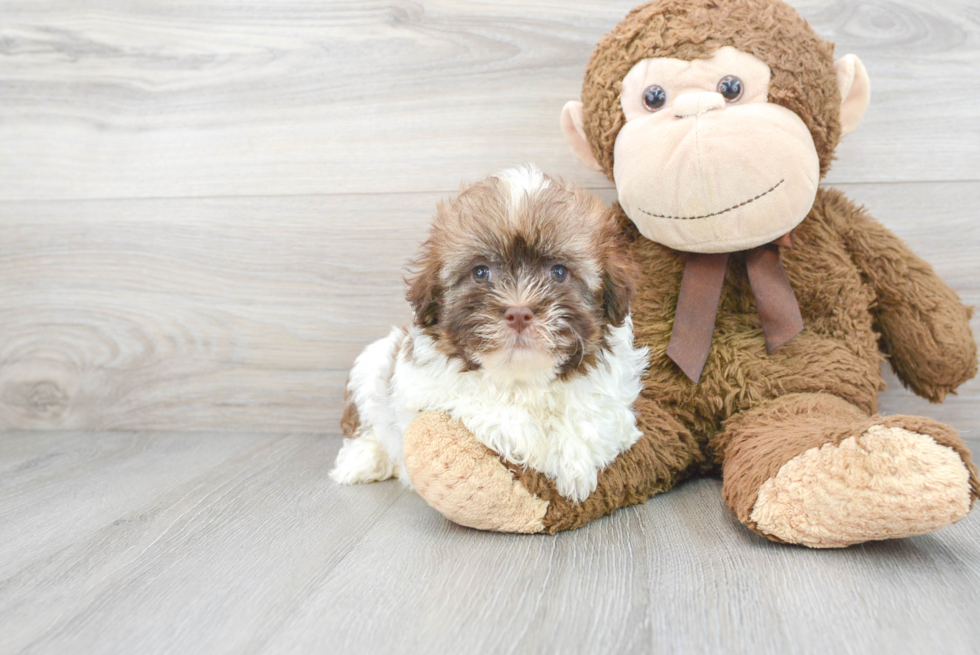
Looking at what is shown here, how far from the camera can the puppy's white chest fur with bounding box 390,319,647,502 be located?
3.88ft

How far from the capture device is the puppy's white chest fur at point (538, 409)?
1184mm

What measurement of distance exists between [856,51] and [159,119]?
1.63 meters

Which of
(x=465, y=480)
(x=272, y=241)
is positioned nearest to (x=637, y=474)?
(x=465, y=480)

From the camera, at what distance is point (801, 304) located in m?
1.43

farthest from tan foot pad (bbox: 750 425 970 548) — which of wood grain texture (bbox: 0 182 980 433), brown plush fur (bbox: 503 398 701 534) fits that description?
wood grain texture (bbox: 0 182 980 433)

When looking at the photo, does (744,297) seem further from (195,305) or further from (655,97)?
(195,305)

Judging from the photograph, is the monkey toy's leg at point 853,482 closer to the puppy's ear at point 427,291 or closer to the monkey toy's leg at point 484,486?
the monkey toy's leg at point 484,486

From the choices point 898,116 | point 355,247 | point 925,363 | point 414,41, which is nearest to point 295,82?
point 414,41

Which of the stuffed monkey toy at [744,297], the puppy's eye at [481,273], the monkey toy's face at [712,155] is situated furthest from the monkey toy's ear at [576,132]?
the puppy's eye at [481,273]

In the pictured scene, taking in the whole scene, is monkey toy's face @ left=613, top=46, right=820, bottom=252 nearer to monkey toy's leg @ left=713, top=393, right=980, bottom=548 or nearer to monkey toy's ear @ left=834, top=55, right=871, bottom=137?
monkey toy's ear @ left=834, top=55, right=871, bottom=137

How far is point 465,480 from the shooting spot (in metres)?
1.14

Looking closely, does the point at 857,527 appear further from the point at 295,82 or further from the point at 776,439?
the point at 295,82

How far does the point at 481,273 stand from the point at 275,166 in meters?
0.91

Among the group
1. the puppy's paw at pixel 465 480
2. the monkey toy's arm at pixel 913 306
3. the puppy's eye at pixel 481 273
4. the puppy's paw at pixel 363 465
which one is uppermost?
the puppy's eye at pixel 481 273
